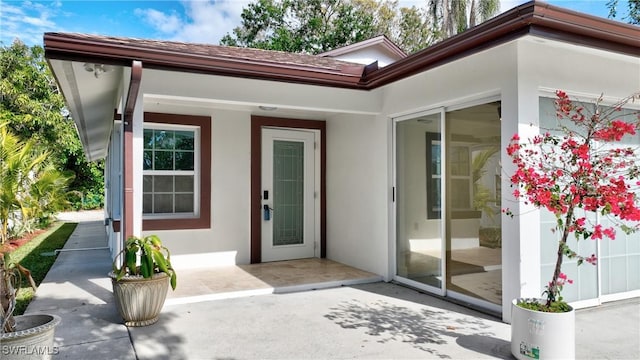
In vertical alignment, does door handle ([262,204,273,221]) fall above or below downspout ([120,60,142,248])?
below

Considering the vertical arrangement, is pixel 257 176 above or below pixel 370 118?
below

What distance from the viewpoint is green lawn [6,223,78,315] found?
5.70 m

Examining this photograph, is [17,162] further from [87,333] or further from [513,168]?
[513,168]

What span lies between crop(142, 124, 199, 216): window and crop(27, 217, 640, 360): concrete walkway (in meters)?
1.94

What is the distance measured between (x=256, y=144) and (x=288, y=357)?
495cm

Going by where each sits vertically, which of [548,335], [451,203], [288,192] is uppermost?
[288,192]

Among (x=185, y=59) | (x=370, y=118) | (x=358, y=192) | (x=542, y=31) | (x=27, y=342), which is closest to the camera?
(x=27, y=342)

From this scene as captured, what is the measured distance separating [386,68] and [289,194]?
3.55 metres

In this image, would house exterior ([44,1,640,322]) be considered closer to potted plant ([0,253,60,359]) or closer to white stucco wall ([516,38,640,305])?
white stucco wall ([516,38,640,305])

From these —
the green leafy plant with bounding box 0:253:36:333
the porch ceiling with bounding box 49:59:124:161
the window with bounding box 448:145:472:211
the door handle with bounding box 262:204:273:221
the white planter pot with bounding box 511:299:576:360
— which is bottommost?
the white planter pot with bounding box 511:299:576:360

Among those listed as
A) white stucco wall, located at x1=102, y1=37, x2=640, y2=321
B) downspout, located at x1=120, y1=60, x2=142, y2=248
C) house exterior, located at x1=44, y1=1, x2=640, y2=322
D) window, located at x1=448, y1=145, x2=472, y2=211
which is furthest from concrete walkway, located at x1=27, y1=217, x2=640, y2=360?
window, located at x1=448, y1=145, x2=472, y2=211

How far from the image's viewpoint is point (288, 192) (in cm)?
837

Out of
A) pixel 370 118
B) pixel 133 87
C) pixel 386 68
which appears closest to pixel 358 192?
pixel 370 118

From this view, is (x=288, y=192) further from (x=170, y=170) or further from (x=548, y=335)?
(x=548, y=335)
